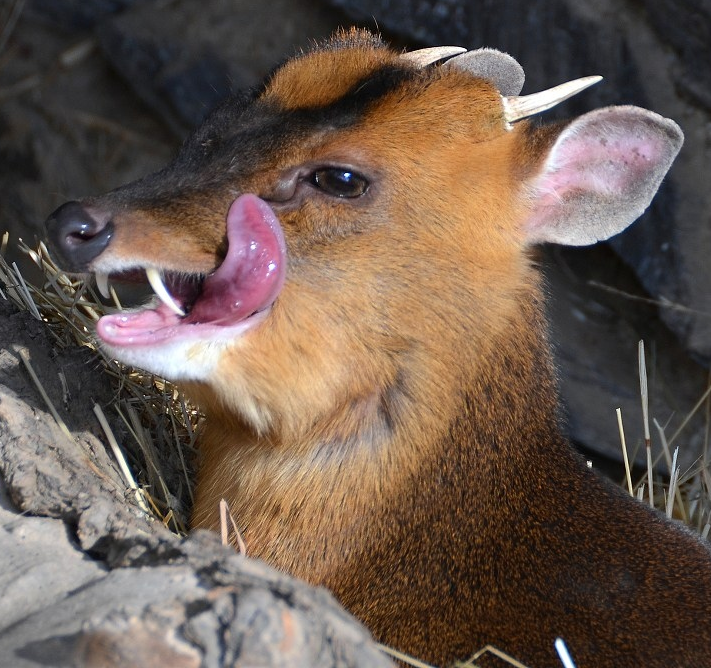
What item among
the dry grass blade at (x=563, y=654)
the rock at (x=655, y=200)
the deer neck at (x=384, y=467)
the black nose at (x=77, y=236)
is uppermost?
the black nose at (x=77, y=236)

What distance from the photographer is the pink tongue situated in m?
3.20

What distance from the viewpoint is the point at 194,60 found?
911 cm

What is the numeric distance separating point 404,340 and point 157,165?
662 cm

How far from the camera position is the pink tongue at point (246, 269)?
3.20 metres

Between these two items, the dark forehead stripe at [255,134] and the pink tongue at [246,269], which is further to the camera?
the dark forehead stripe at [255,134]

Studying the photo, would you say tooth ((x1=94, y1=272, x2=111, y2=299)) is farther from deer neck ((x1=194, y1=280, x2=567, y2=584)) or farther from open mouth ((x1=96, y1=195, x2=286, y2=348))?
deer neck ((x1=194, y1=280, x2=567, y2=584))

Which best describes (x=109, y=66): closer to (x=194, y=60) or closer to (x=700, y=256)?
(x=194, y=60)

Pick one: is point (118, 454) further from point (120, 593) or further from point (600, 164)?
point (600, 164)

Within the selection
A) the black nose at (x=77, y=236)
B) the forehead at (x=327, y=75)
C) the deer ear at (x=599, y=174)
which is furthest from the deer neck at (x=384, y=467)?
the forehead at (x=327, y=75)

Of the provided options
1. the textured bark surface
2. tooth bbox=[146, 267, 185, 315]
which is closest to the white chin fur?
tooth bbox=[146, 267, 185, 315]

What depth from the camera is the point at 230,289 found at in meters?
3.22

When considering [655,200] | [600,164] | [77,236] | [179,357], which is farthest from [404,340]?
[655,200]

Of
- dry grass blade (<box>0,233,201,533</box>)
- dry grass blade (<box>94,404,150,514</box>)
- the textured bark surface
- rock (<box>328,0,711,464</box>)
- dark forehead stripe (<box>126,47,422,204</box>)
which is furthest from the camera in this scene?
rock (<box>328,0,711,464</box>)

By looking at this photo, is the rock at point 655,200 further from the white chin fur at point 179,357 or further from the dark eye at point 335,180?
the white chin fur at point 179,357
